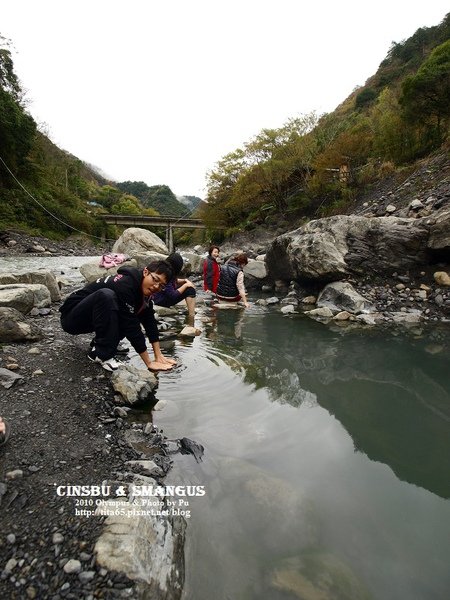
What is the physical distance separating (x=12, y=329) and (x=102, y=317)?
153 cm

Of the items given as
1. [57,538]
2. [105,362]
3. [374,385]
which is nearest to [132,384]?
[105,362]

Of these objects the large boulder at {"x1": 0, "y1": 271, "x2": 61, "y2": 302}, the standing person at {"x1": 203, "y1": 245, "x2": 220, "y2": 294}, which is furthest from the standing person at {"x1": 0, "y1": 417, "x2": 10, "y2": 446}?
the standing person at {"x1": 203, "y1": 245, "x2": 220, "y2": 294}

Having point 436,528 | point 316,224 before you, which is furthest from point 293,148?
point 436,528

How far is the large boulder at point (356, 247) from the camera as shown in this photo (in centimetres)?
841

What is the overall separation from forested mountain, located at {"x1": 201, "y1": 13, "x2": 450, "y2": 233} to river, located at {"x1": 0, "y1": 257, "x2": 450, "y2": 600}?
16.1 meters

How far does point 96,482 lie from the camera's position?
2.16 m

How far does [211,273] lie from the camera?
31.9 feet

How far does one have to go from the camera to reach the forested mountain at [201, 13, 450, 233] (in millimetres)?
16344

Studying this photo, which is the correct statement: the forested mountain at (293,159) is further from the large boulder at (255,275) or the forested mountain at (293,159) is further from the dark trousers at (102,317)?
the dark trousers at (102,317)

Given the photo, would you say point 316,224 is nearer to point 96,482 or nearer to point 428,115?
point 96,482

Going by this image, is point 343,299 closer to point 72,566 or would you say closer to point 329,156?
point 72,566

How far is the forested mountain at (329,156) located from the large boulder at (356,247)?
9830 millimetres

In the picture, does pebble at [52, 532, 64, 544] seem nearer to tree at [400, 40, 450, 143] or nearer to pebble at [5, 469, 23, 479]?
pebble at [5, 469, 23, 479]

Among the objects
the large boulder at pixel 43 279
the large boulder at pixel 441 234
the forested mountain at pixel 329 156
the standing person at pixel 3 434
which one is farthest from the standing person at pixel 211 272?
the forested mountain at pixel 329 156
